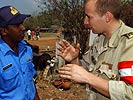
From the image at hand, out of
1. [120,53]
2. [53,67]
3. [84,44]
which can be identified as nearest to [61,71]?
[120,53]

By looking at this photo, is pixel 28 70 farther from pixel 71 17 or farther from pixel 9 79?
pixel 71 17

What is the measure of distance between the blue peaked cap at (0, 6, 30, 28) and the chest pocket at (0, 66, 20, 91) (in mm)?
493

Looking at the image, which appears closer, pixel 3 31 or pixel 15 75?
pixel 15 75

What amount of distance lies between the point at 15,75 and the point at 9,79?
0.27 feet

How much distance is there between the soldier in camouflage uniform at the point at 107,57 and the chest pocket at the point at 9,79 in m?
0.69

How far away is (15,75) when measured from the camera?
3.52 m

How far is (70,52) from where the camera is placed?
3064 millimetres

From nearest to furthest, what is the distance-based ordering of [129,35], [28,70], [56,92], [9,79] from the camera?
[129,35] → [9,79] → [28,70] → [56,92]

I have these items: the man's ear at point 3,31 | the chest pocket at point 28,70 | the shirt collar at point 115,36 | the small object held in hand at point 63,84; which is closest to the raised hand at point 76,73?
the shirt collar at point 115,36

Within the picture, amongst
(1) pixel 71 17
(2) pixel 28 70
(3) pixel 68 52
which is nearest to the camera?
(3) pixel 68 52

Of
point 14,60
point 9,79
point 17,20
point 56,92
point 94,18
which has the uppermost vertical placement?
point 94,18

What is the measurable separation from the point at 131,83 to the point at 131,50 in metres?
Result: 0.26

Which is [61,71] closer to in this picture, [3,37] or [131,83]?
[131,83]

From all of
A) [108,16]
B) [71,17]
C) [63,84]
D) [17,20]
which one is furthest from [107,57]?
[71,17]
